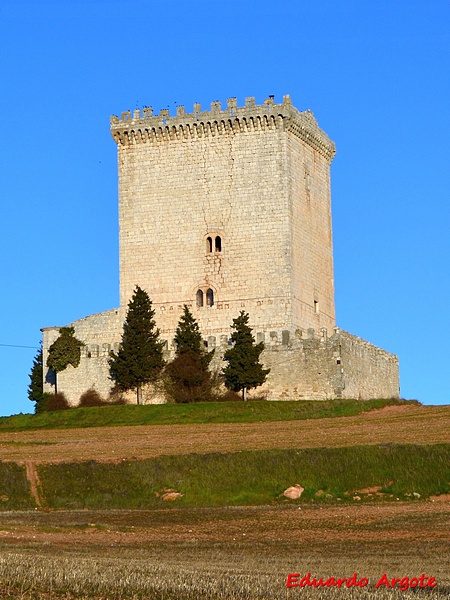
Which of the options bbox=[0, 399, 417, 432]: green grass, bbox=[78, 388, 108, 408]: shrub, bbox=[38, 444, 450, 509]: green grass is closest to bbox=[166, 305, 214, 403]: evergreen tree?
bbox=[0, 399, 417, 432]: green grass

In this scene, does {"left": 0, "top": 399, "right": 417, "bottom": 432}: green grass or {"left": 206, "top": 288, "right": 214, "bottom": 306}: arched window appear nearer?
{"left": 0, "top": 399, "right": 417, "bottom": 432}: green grass

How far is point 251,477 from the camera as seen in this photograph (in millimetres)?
45000

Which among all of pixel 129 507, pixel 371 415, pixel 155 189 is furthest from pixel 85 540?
pixel 155 189

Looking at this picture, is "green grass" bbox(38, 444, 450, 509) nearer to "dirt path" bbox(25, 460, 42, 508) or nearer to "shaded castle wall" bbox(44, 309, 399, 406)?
"dirt path" bbox(25, 460, 42, 508)

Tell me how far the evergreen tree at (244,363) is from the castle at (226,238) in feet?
2.18

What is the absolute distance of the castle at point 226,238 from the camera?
6222cm

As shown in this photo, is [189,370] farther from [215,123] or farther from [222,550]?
[222,550]

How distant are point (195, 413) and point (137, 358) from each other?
4.68 m

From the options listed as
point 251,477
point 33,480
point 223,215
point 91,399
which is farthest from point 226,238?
point 251,477

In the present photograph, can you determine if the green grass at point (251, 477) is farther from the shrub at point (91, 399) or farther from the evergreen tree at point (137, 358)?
the shrub at point (91, 399)

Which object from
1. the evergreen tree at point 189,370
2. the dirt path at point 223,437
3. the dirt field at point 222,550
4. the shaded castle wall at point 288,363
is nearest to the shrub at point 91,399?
the shaded castle wall at point 288,363

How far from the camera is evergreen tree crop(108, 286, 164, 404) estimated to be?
61062 mm

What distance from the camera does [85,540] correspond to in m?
34.7

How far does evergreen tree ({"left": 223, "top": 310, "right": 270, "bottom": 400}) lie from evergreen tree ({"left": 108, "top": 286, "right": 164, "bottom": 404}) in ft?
10.2
